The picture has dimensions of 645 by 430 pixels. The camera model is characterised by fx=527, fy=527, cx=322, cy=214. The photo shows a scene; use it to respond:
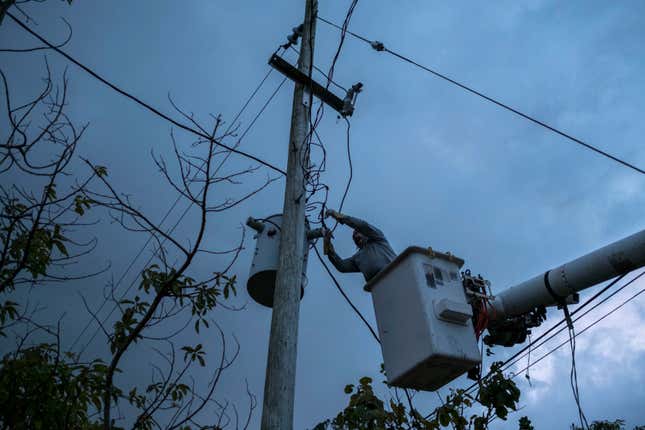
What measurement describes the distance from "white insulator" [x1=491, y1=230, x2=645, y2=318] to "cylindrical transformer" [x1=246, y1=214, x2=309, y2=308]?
1747 millimetres

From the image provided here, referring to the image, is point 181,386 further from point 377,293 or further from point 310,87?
point 310,87

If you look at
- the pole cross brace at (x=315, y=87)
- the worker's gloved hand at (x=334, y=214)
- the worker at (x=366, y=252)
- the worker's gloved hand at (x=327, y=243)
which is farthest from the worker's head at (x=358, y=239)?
the pole cross brace at (x=315, y=87)

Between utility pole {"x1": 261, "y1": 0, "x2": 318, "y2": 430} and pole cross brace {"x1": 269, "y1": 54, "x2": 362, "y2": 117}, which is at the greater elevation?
pole cross brace {"x1": 269, "y1": 54, "x2": 362, "y2": 117}

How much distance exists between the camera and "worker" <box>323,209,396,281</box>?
4262mm

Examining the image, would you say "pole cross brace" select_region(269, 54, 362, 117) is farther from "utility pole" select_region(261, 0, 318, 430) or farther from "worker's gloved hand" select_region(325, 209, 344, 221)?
"worker's gloved hand" select_region(325, 209, 344, 221)

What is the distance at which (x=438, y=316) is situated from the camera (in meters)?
3.00

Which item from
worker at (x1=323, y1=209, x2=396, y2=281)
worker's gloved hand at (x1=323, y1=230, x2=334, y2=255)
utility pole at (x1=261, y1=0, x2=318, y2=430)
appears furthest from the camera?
worker at (x1=323, y1=209, x2=396, y2=281)

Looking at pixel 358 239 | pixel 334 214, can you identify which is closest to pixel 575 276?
pixel 358 239

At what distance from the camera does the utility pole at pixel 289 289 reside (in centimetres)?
244

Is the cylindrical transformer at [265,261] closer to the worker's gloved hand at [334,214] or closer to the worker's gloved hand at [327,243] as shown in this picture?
the worker's gloved hand at [327,243]

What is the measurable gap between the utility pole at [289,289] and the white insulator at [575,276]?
6.15 feet

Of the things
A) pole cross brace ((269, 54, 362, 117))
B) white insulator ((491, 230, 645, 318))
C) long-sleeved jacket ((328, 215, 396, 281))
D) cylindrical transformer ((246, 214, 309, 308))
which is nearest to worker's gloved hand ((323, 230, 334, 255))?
long-sleeved jacket ((328, 215, 396, 281))

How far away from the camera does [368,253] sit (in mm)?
4332

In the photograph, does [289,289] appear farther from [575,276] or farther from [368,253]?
[575,276]
